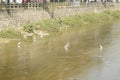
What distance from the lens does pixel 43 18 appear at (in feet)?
185

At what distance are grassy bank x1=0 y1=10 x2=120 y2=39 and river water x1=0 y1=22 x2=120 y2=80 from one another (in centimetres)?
231

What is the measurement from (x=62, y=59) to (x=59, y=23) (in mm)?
21112

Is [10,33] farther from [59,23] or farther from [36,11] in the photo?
[59,23]

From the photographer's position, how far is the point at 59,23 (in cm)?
5625

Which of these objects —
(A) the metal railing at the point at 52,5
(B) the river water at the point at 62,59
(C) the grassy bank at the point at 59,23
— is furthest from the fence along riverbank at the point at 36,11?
(B) the river water at the point at 62,59

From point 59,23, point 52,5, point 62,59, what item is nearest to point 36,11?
point 59,23

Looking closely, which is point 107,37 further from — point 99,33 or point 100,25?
point 100,25

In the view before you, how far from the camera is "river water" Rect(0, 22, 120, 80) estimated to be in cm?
3006

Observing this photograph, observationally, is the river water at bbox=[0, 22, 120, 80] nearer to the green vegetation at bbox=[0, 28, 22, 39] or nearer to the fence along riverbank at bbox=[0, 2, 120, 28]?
the green vegetation at bbox=[0, 28, 22, 39]

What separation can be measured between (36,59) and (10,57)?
263 cm

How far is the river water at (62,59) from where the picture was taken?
30.1 metres

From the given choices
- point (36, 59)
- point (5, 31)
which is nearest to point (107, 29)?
point (5, 31)

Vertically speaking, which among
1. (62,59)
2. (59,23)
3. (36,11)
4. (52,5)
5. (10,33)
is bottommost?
(59,23)

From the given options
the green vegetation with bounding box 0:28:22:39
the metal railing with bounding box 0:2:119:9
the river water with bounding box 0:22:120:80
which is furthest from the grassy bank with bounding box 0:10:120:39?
the metal railing with bounding box 0:2:119:9
